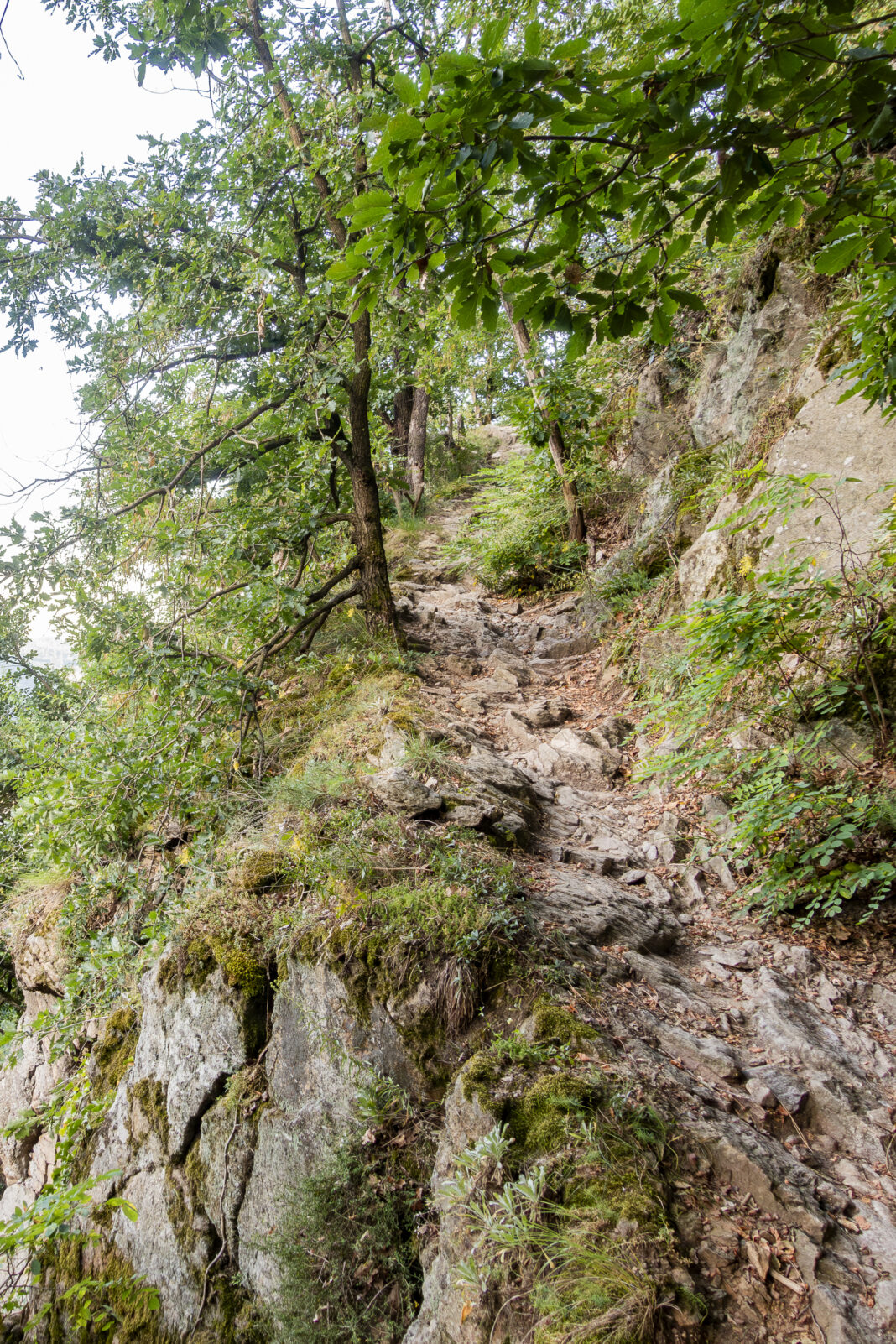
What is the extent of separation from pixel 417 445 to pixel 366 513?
812cm

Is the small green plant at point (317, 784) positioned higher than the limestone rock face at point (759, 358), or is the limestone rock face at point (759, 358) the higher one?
the limestone rock face at point (759, 358)

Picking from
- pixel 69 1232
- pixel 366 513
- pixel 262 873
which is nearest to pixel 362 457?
pixel 366 513

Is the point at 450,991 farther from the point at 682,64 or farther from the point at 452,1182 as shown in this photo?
the point at 682,64

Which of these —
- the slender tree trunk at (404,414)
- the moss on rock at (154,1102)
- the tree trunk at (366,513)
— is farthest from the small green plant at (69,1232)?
the slender tree trunk at (404,414)

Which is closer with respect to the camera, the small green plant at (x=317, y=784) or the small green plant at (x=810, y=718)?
the small green plant at (x=810, y=718)

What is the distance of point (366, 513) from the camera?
670 cm

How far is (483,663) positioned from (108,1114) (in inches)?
202

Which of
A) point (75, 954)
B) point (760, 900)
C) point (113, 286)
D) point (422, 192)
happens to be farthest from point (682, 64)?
point (75, 954)

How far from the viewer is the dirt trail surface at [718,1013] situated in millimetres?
2029

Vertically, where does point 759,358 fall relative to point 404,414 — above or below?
below

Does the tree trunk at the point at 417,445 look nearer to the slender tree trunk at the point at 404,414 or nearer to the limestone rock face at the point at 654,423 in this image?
the slender tree trunk at the point at 404,414

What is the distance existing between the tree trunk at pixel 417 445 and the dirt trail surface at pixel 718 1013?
25.9 feet

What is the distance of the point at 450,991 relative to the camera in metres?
3.04

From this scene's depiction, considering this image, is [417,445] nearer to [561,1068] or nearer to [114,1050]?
[114,1050]
